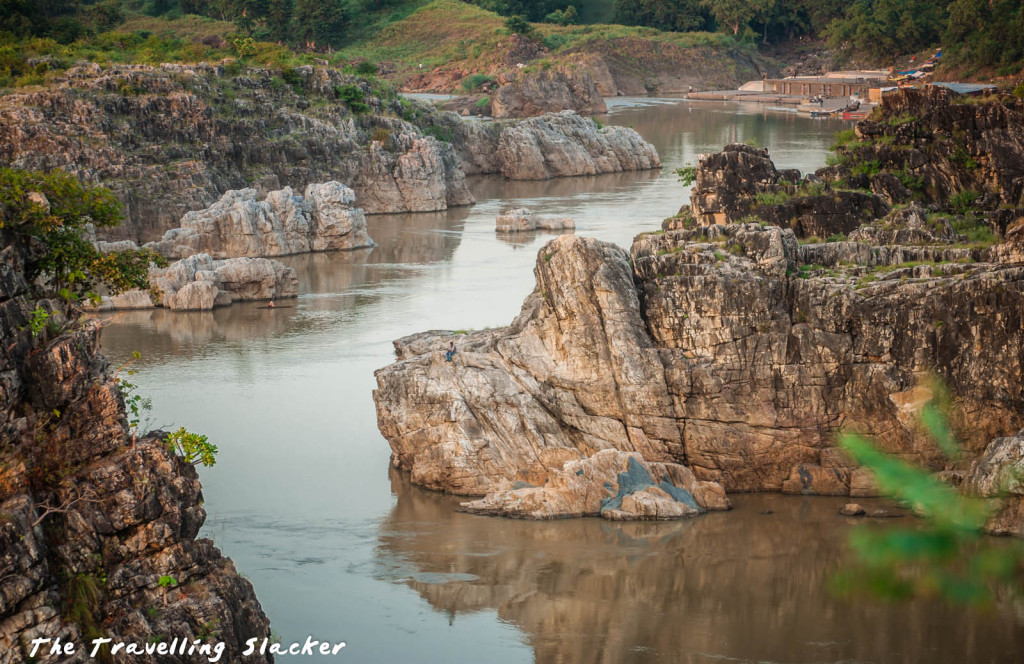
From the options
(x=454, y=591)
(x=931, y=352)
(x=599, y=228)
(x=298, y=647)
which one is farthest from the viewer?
(x=599, y=228)

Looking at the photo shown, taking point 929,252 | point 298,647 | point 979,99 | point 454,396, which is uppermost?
point 979,99

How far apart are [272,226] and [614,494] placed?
3035 cm

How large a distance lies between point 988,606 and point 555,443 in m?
8.64

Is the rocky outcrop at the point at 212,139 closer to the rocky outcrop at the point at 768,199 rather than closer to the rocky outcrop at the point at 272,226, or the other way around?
the rocky outcrop at the point at 272,226

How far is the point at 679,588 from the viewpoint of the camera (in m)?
21.8

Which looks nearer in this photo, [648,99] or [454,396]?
[454,396]

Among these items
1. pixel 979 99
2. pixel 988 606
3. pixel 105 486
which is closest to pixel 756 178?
pixel 979 99

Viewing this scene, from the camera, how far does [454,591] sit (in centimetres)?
2181

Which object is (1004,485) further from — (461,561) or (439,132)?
(439,132)

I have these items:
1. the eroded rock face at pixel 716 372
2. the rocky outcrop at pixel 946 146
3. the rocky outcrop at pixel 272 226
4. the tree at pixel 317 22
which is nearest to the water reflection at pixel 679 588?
the eroded rock face at pixel 716 372

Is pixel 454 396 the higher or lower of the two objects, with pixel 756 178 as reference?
lower

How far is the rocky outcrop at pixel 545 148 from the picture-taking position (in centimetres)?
7538

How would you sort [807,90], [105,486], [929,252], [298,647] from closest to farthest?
[105,486]
[298,647]
[929,252]
[807,90]

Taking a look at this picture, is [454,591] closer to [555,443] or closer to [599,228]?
[555,443]
